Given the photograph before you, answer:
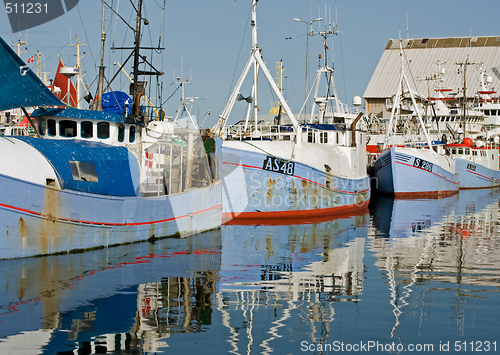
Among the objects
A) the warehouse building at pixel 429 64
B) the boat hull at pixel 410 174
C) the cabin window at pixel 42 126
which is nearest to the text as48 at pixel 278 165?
the cabin window at pixel 42 126

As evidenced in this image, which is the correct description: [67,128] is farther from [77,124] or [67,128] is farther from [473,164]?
[473,164]

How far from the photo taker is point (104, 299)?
11328mm

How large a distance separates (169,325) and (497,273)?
8.92m

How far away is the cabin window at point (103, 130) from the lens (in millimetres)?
18672

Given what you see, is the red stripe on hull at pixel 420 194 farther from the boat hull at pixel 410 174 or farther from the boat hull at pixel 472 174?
the boat hull at pixel 472 174

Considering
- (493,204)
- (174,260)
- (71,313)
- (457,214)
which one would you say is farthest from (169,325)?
(493,204)

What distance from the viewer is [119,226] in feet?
54.4

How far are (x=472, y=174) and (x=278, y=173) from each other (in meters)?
35.2

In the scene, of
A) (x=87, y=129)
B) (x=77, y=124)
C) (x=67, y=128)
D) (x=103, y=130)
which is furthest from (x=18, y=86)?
(x=103, y=130)

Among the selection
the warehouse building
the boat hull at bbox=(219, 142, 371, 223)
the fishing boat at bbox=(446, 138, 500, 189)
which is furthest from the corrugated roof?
the boat hull at bbox=(219, 142, 371, 223)

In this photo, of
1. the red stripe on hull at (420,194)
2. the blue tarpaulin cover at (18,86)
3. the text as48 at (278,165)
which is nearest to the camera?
the blue tarpaulin cover at (18,86)

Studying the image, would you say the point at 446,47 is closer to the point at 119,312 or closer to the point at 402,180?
the point at 402,180

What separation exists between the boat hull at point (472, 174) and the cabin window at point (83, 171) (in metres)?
43.6

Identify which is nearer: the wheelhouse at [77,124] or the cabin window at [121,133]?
the wheelhouse at [77,124]
